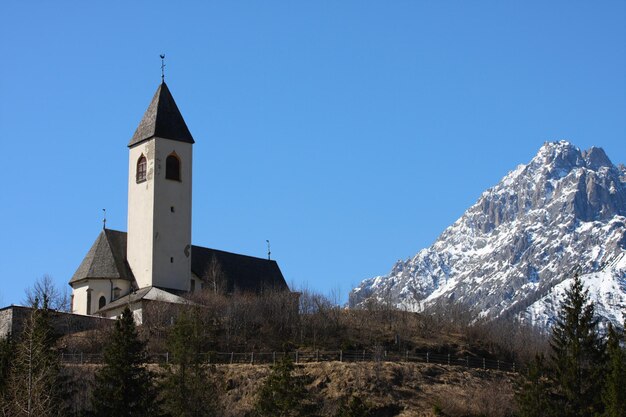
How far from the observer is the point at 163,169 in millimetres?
93375

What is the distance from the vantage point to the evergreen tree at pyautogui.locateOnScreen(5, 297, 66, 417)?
50.2 meters

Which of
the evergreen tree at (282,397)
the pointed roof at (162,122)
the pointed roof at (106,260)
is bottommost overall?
the evergreen tree at (282,397)

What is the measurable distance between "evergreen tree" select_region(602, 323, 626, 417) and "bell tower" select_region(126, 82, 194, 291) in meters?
35.1

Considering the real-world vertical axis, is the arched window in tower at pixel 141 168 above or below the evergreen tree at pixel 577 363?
above

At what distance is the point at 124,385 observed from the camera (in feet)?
198

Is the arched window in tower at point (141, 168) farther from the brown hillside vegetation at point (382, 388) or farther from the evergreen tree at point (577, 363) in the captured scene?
the evergreen tree at point (577, 363)

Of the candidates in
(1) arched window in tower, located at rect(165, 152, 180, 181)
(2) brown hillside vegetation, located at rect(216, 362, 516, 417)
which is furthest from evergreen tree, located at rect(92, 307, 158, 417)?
(1) arched window in tower, located at rect(165, 152, 180, 181)

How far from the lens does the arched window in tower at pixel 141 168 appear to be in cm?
9375

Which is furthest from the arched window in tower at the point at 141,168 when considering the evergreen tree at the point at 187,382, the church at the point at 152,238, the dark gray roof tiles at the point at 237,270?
the evergreen tree at the point at 187,382

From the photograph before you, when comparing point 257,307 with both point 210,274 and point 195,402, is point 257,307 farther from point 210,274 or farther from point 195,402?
point 195,402

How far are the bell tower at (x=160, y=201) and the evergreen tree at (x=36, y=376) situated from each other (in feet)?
92.6

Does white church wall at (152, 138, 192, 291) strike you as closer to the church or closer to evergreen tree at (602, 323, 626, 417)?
the church

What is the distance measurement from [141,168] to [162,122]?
3595 mm

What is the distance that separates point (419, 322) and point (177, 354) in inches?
1370
